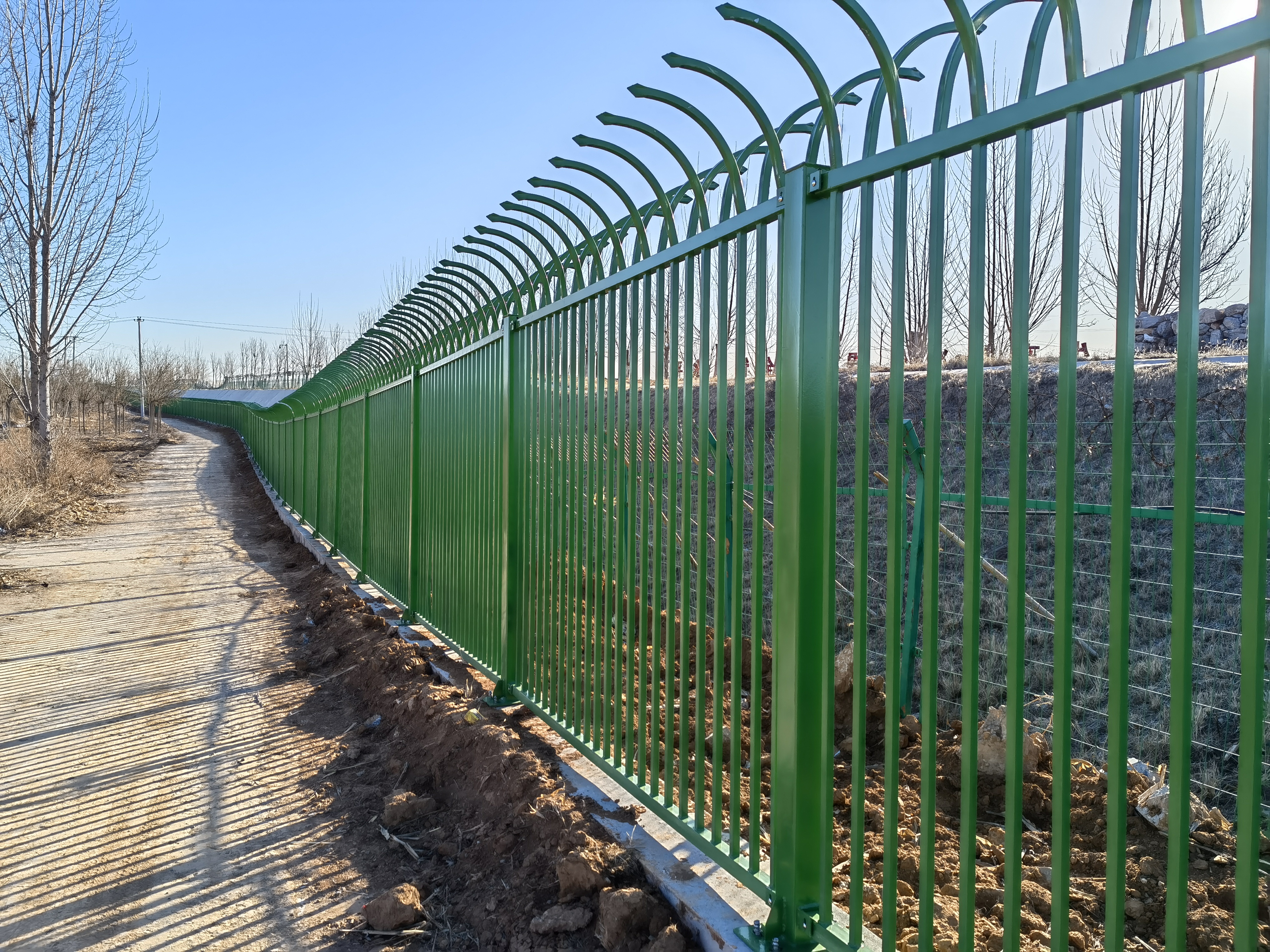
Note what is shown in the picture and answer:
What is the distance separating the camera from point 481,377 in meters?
5.55

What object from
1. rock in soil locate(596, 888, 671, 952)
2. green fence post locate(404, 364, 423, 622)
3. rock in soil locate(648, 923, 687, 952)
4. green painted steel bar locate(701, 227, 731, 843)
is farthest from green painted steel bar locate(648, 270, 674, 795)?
green fence post locate(404, 364, 423, 622)

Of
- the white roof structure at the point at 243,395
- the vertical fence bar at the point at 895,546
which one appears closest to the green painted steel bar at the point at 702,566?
the vertical fence bar at the point at 895,546

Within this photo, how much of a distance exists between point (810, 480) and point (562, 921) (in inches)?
65.4

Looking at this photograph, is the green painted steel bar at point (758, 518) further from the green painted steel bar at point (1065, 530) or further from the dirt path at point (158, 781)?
the dirt path at point (158, 781)

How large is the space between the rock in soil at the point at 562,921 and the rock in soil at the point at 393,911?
47 centimetres

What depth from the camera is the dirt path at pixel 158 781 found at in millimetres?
3203

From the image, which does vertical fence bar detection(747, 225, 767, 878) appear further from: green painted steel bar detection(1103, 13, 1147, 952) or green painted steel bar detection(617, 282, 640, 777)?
green painted steel bar detection(1103, 13, 1147, 952)

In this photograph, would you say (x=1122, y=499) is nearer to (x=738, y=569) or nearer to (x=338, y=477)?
(x=738, y=569)

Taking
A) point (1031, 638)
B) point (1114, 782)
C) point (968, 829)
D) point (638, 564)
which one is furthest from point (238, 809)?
point (1031, 638)

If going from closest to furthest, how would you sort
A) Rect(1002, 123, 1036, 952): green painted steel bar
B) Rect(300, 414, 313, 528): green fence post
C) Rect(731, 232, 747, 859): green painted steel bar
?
Rect(1002, 123, 1036, 952): green painted steel bar, Rect(731, 232, 747, 859): green painted steel bar, Rect(300, 414, 313, 528): green fence post

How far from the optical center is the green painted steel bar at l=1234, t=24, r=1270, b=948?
144 centimetres

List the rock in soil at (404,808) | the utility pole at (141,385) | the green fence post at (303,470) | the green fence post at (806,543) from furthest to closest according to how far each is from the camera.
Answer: the utility pole at (141,385) < the green fence post at (303,470) < the rock in soil at (404,808) < the green fence post at (806,543)

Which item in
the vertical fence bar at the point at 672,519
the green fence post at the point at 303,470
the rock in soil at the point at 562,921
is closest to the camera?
the rock in soil at the point at 562,921

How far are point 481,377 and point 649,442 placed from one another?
233 cm
